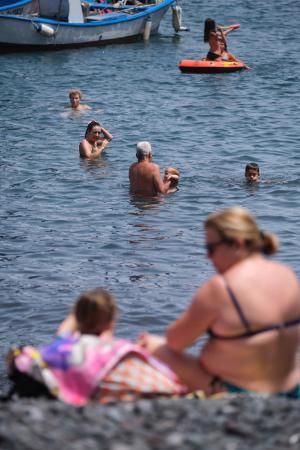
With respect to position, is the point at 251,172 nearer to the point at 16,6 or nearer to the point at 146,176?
the point at 146,176

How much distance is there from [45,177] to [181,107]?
7.66m

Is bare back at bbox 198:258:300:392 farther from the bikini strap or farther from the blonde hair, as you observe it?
the blonde hair

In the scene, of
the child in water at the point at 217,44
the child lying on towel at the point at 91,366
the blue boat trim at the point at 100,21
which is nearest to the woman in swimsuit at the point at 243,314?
the child lying on towel at the point at 91,366

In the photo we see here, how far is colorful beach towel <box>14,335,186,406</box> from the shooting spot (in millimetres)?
6434

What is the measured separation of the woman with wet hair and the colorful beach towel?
46.2 ft

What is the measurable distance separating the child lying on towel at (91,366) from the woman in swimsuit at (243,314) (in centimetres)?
24

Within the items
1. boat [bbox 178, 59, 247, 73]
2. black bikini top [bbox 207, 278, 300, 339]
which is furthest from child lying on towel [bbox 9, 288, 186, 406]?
boat [bbox 178, 59, 247, 73]

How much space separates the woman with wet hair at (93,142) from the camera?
20.4 metres

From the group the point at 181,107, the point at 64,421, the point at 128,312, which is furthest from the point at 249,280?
the point at 181,107

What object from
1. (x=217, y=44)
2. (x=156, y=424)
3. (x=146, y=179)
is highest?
(x=156, y=424)

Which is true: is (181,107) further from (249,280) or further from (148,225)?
(249,280)

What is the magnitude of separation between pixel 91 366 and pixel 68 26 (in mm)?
30536

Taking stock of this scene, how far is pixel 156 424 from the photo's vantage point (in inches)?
238

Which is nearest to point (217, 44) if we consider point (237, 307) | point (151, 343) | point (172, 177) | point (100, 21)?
point (100, 21)
